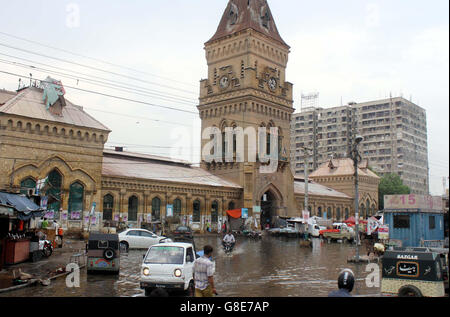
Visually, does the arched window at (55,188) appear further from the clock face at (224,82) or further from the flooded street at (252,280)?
the clock face at (224,82)

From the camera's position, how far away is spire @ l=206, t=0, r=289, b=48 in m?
55.1

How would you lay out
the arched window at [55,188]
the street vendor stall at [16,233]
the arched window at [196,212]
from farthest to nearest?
→ 1. the arched window at [196,212]
2. the arched window at [55,188]
3. the street vendor stall at [16,233]

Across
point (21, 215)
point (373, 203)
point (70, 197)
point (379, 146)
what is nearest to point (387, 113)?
point (379, 146)

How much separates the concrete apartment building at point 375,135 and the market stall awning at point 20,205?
289 ft

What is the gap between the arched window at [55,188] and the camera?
33.8m

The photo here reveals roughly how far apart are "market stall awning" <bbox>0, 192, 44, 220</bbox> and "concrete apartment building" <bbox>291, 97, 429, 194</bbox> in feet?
289

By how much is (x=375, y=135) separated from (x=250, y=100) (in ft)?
230

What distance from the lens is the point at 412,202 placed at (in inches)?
930

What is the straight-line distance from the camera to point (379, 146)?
366 ft

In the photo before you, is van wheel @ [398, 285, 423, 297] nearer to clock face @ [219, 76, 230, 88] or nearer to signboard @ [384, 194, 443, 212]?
signboard @ [384, 194, 443, 212]

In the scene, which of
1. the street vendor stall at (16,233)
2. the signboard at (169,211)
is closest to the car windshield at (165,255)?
the street vendor stall at (16,233)

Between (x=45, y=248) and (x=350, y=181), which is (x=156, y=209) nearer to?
(x=45, y=248)

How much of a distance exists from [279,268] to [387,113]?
98.8 meters

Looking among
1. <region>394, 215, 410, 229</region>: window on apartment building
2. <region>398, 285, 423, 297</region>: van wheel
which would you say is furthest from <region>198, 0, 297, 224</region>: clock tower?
<region>398, 285, 423, 297</region>: van wheel
